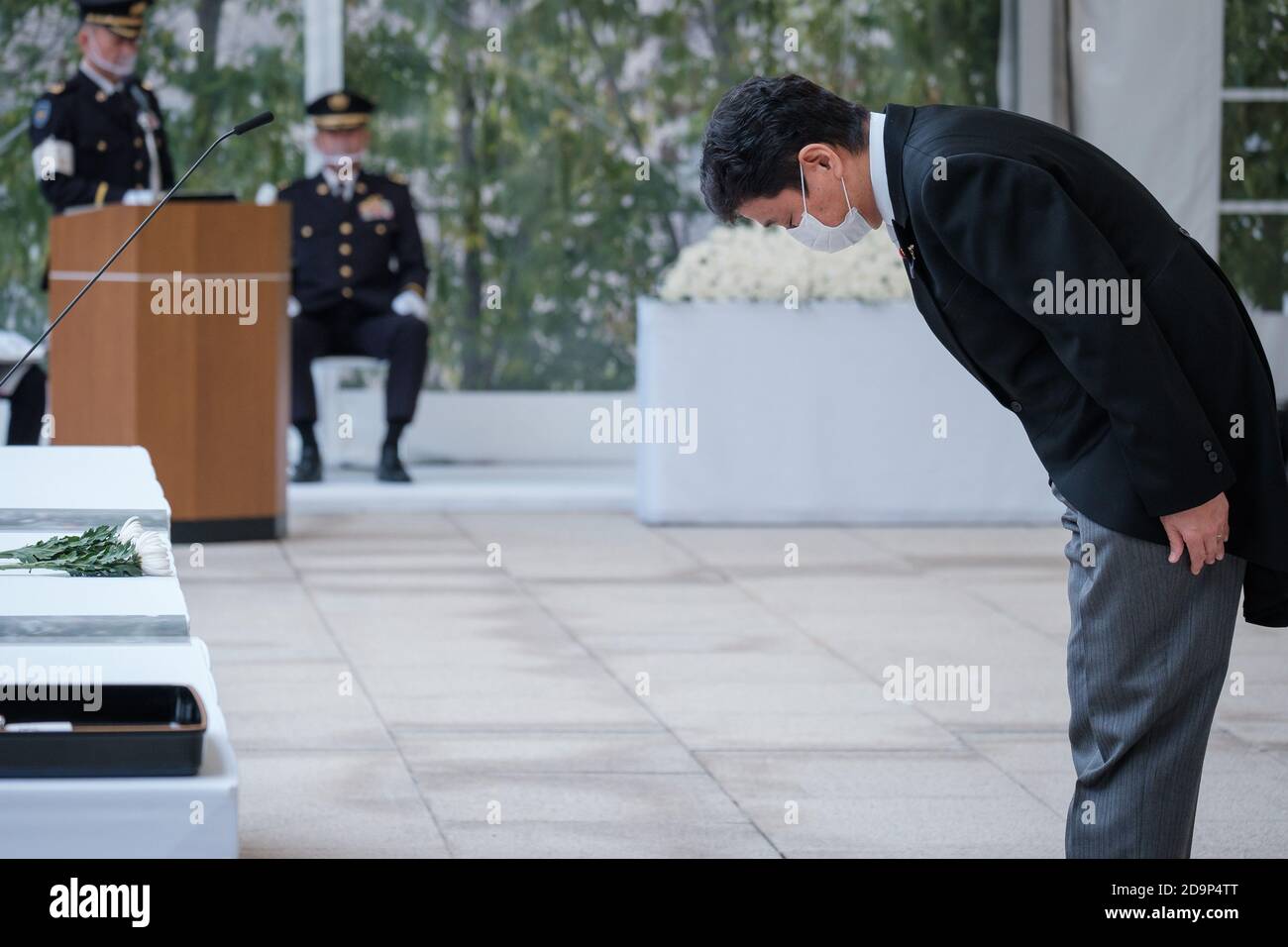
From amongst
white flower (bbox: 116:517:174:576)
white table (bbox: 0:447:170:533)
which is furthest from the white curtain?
white flower (bbox: 116:517:174:576)

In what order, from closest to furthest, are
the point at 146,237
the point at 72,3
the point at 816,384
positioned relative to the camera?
the point at 146,237, the point at 816,384, the point at 72,3

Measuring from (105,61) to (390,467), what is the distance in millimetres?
1944

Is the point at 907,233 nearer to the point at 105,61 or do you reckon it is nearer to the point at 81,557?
the point at 81,557

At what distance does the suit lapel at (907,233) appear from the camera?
2342 mm

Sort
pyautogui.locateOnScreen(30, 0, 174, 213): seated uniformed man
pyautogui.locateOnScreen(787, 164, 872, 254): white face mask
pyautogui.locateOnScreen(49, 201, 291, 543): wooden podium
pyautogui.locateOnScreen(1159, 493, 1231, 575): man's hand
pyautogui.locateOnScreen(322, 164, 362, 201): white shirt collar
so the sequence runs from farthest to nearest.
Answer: pyautogui.locateOnScreen(322, 164, 362, 201): white shirt collar < pyautogui.locateOnScreen(30, 0, 174, 213): seated uniformed man < pyautogui.locateOnScreen(49, 201, 291, 543): wooden podium < pyautogui.locateOnScreen(787, 164, 872, 254): white face mask < pyautogui.locateOnScreen(1159, 493, 1231, 575): man's hand

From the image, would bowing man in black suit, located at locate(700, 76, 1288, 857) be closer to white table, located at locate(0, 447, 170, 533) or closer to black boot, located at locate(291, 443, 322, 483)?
white table, located at locate(0, 447, 170, 533)

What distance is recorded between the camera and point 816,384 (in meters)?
7.43

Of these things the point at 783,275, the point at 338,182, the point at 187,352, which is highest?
the point at 338,182

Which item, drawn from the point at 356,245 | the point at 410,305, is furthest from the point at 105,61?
the point at 410,305

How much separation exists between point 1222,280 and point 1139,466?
28cm

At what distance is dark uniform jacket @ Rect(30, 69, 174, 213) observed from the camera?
7.43 metres

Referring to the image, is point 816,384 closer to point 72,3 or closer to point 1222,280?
point 72,3

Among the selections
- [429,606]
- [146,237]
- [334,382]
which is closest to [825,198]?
[429,606]

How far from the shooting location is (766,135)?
232 centimetres
